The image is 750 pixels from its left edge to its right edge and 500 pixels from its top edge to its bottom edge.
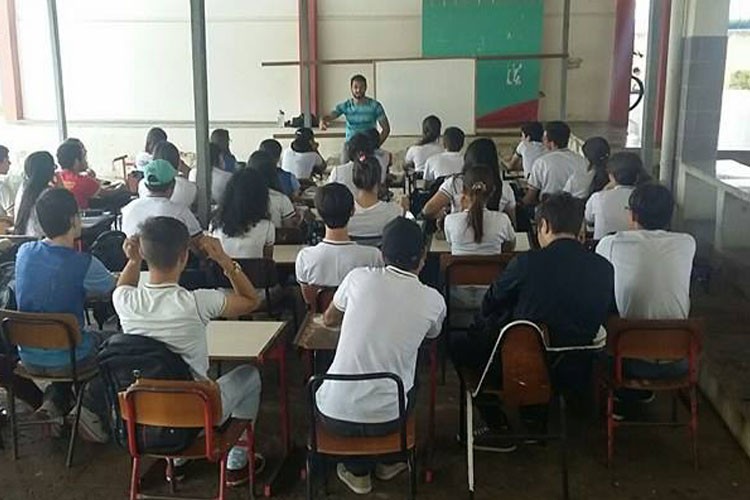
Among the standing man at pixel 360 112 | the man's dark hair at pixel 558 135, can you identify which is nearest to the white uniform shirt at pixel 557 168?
the man's dark hair at pixel 558 135

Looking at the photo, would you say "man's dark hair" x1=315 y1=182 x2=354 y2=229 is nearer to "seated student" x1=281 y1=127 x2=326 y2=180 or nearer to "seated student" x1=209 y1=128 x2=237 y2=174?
"seated student" x1=209 y1=128 x2=237 y2=174

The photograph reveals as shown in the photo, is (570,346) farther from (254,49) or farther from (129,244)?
(254,49)

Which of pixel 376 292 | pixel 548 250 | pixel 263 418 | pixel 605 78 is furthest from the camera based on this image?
pixel 605 78

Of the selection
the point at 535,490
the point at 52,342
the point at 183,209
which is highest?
the point at 183,209

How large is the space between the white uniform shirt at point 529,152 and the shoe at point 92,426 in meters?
4.41

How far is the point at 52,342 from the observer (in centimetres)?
338

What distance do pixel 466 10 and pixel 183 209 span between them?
7.07 m

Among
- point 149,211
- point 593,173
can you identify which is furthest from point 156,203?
point 593,173

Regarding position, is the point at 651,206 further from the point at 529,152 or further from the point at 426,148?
the point at 426,148

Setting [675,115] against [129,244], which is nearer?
[129,244]

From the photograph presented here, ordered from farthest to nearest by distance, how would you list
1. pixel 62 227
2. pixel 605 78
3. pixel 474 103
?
pixel 605 78
pixel 474 103
pixel 62 227

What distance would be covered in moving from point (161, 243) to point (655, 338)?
1.90m

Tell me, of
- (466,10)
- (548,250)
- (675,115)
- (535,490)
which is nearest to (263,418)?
→ (535,490)

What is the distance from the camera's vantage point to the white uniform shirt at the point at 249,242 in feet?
14.7
